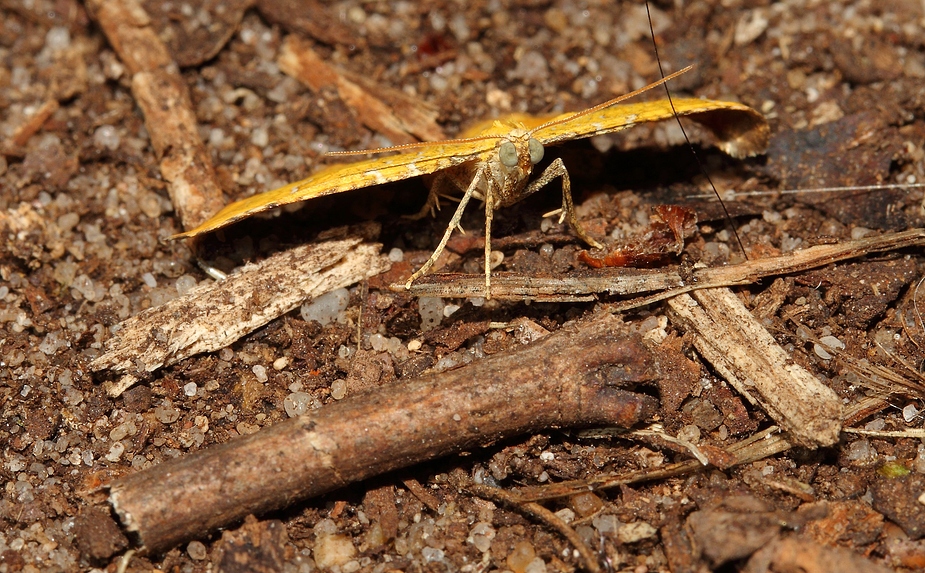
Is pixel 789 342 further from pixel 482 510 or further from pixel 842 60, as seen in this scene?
pixel 842 60

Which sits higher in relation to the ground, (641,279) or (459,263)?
(459,263)

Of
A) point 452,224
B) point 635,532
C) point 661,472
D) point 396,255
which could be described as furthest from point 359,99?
point 635,532

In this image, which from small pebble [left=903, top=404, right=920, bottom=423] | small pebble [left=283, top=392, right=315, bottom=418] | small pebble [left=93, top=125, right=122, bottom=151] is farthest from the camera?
small pebble [left=93, top=125, right=122, bottom=151]

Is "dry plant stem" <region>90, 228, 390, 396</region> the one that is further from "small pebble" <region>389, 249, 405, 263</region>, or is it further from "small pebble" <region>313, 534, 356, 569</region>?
"small pebble" <region>313, 534, 356, 569</region>

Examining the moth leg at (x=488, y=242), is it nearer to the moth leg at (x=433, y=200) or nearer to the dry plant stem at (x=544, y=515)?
the moth leg at (x=433, y=200)

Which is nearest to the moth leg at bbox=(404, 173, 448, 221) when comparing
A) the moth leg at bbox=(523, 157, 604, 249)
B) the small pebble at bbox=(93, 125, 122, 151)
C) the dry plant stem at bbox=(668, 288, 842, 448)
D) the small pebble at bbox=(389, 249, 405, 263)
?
the small pebble at bbox=(389, 249, 405, 263)

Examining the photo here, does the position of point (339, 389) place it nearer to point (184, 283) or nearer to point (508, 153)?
→ point (184, 283)
